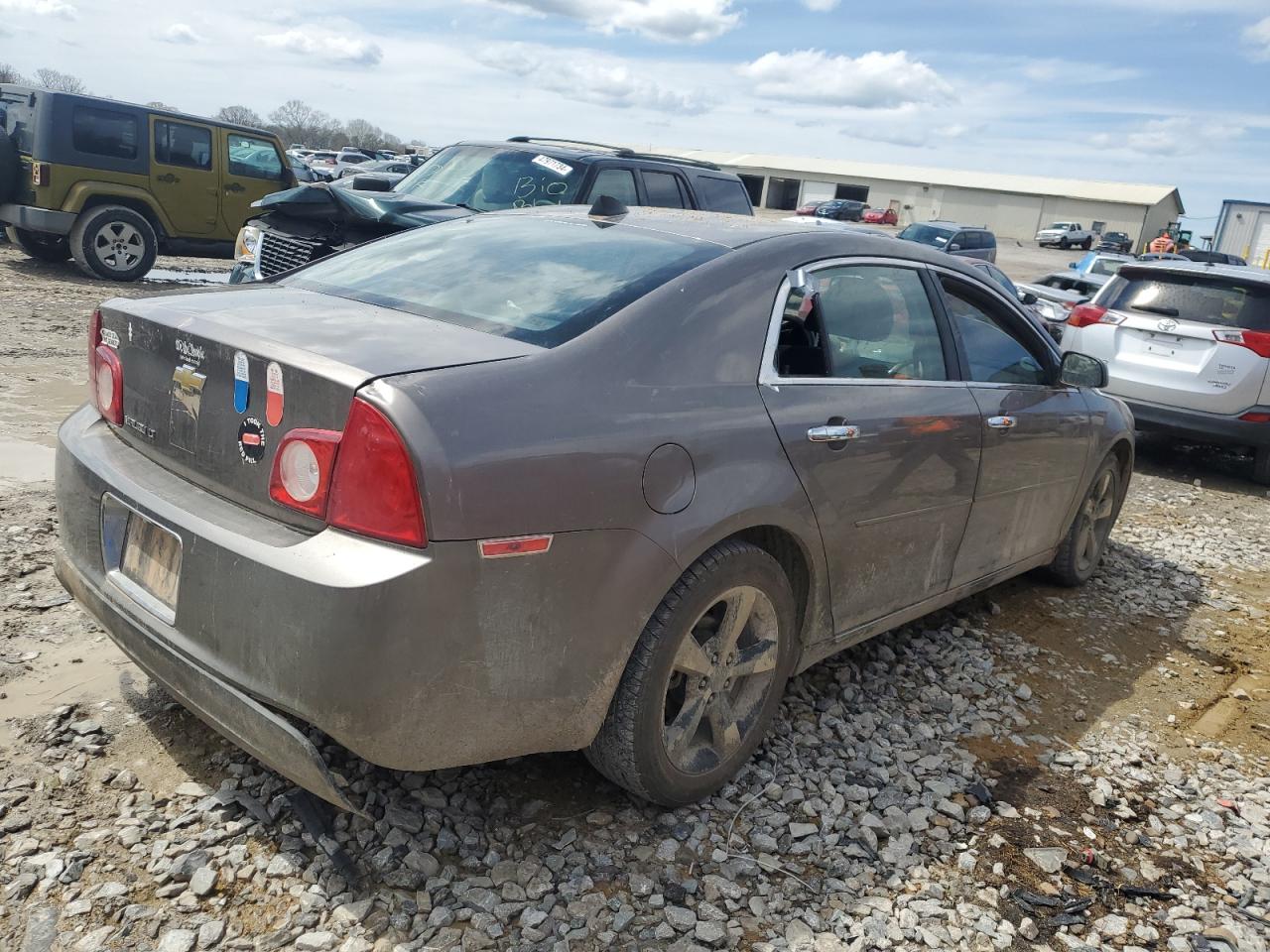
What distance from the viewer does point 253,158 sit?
13070 mm

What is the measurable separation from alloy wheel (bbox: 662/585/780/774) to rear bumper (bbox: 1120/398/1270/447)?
6.38 metres

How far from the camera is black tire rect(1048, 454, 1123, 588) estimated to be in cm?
514

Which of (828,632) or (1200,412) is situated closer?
(828,632)

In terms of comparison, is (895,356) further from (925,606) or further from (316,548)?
(316,548)

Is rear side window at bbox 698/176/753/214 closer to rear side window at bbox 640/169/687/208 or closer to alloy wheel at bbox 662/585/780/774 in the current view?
rear side window at bbox 640/169/687/208

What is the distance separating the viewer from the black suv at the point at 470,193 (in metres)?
7.03

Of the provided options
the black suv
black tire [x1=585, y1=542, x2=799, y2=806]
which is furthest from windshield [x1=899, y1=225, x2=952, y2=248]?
black tire [x1=585, y1=542, x2=799, y2=806]

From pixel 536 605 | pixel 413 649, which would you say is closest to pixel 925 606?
pixel 536 605

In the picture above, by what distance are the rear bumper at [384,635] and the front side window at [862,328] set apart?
100 cm

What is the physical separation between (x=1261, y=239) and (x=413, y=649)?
49.9 m

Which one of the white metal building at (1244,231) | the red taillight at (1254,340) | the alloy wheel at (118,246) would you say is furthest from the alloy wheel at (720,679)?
the white metal building at (1244,231)

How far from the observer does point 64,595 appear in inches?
147

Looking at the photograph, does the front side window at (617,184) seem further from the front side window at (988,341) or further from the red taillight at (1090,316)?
the front side window at (988,341)

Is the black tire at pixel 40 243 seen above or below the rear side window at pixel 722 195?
below
